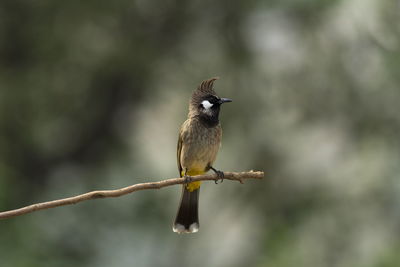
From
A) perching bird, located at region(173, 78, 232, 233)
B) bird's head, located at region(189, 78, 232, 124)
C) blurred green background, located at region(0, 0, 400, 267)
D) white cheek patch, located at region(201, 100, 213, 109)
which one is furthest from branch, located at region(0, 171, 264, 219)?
blurred green background, located at region(0, 0, 400, 267)

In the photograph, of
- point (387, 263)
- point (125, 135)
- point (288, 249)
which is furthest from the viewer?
point (125, 135)

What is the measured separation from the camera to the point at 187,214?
261 centimetres

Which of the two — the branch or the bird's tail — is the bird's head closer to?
the bird's tail

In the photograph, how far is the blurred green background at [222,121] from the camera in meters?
4.85

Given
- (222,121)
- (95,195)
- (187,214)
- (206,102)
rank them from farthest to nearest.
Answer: (222,121), (187,214), (206,102), (95,195)

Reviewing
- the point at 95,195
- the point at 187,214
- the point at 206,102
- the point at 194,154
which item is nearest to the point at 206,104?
the point at 206,102

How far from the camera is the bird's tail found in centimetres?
253

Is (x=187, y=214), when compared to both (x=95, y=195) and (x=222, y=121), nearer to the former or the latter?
(x=95, y=195)

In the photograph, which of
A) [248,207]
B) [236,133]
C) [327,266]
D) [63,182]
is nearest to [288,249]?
[327,266]

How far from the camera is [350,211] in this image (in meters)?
4.99

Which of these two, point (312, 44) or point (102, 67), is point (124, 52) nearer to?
point (102, 67)

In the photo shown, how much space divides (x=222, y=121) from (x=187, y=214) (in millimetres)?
2844

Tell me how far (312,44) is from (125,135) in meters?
2.19

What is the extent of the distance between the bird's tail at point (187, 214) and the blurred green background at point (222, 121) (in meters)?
1.75
